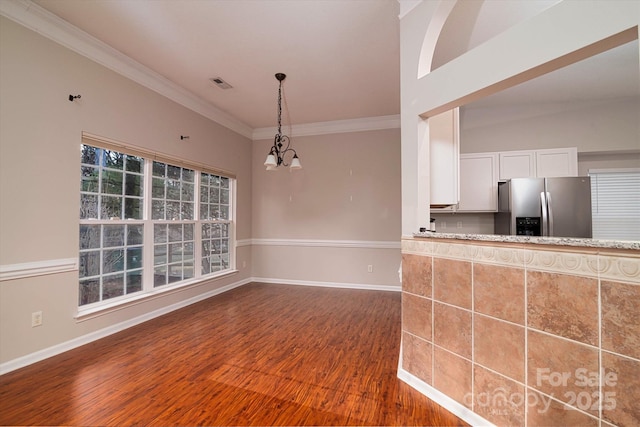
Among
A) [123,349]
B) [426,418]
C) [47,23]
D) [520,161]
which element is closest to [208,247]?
[123,349]

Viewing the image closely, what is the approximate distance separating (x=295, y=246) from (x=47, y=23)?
13.8 feet

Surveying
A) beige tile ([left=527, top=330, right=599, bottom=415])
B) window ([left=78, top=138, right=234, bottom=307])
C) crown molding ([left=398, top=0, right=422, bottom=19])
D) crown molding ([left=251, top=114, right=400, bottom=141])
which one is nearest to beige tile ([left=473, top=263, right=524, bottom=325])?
beige tile ([left=527, top=330, right=599, bottom=415])

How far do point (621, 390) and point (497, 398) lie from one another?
22.0 inches

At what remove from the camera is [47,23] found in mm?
2363

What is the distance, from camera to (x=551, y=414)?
4.08ft

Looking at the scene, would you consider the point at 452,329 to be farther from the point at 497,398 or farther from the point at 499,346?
the point at 497,398

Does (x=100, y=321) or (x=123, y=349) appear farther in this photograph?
(x=100, y=321)

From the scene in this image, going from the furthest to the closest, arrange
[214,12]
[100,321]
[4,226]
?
[100,321] → [214,12] → [4,226]

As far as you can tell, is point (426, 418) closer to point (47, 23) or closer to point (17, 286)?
point (17, 286)

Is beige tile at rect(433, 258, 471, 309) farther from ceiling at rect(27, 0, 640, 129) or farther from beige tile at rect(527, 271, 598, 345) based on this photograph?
ceiling at rect(27, 0, 640, 129)

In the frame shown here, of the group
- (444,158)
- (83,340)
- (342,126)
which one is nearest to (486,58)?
(444,158)

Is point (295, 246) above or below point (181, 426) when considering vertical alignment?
above

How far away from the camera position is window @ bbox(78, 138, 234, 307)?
2789mm

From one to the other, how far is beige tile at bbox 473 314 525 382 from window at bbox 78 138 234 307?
3.53 metres
